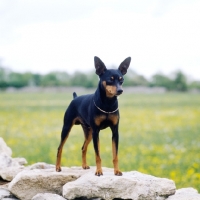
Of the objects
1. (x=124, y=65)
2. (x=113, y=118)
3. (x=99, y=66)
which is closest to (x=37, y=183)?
(x=113, y=118)

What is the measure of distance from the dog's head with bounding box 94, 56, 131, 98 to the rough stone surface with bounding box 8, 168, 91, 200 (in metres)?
1.48

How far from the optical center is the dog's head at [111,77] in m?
5.64

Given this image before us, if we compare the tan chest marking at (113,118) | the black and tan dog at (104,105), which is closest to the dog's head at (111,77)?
the black and tan dog at (104,105)

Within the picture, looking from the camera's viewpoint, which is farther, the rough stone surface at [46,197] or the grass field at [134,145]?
the grass field at [134,145]

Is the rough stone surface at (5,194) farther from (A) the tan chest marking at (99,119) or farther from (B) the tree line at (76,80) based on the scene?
(B) the tree line at (76,80)

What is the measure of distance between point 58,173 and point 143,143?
1000 cm

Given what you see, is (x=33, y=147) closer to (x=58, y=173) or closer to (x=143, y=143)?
(x=143, y=143)

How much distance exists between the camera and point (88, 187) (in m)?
6.04

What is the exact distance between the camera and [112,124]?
609 centimetres

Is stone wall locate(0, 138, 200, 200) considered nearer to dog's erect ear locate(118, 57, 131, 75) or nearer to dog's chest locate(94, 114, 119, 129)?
dog's chest locate(94, 114, 119, 129)

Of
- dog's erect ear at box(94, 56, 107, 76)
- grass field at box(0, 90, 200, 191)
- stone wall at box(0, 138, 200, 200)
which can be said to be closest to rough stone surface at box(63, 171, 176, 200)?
stone wall at box(0, 138, 200, 200)

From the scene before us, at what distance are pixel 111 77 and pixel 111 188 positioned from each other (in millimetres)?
1517

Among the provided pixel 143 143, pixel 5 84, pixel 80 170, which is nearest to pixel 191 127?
pixel 143 143

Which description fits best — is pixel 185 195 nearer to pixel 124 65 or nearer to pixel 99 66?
pixel 124 65
